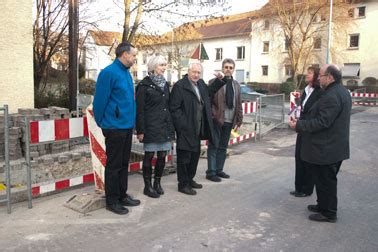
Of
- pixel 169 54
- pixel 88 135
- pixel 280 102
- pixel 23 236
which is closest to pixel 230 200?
pixel 88 135

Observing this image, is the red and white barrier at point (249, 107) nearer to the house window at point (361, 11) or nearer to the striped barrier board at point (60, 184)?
the striped barrier board at point (60, 184)

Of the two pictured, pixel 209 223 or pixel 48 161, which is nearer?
pixel 209 223

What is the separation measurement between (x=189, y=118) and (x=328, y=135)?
1936 millimetres

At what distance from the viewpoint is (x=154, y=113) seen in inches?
207

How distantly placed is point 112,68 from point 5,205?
92.5 inches

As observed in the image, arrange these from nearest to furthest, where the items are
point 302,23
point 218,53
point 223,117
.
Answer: point 223,117 < point 302,23 < point 218,53

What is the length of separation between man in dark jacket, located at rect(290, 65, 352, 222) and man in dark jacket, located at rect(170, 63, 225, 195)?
1527 mm

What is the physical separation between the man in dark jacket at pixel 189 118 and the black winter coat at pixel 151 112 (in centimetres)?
27

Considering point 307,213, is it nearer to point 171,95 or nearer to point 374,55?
point 171,95

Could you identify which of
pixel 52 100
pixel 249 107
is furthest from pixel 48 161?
pixel 52 100

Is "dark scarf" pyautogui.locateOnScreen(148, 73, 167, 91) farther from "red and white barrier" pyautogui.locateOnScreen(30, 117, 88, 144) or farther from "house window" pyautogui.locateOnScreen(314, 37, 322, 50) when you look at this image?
"house window" pyautogui.locateOnScreen(314, 37, 322, 50)

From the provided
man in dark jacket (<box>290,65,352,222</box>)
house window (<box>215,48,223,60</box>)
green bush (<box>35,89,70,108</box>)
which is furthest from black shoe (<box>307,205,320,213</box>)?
house window (<box>215,48,223,60</box>)

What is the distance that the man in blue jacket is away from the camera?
457 centimetres

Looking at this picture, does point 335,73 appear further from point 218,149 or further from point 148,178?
point 148,178
